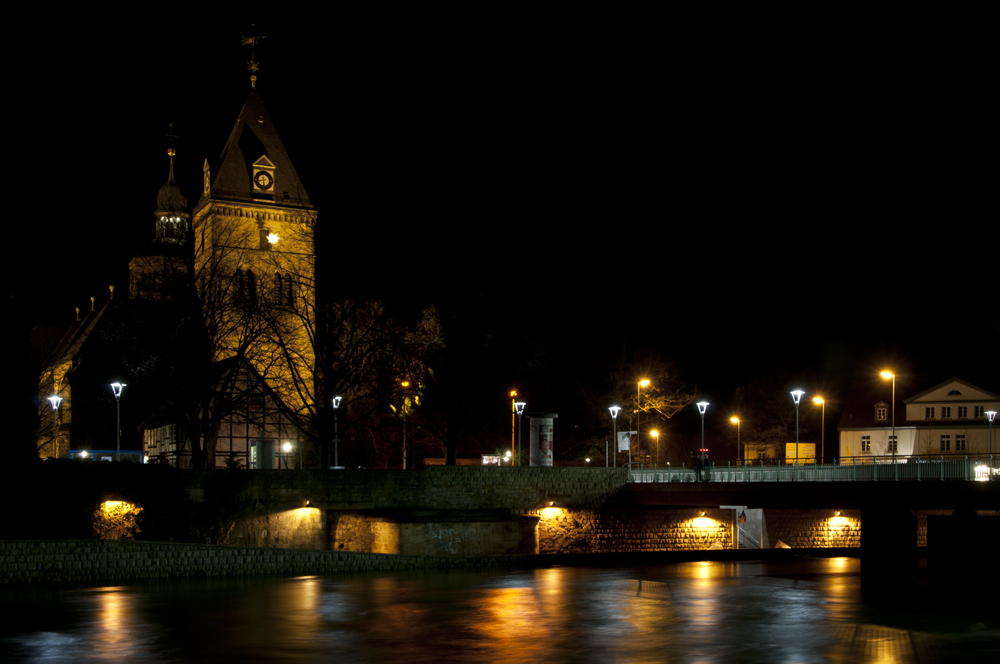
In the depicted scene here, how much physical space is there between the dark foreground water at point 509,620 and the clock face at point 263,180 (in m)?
40.9

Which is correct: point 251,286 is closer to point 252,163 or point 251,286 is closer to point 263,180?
point 263,180

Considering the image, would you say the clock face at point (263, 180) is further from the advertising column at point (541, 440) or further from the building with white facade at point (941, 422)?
the building with white facade at point (941, 422)

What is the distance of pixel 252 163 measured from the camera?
68.5 m

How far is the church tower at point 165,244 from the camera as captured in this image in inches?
2837

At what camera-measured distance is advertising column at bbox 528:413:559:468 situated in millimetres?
45375

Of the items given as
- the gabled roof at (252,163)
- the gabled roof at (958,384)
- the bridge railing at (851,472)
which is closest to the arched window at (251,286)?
the gabled roof at (252,163)

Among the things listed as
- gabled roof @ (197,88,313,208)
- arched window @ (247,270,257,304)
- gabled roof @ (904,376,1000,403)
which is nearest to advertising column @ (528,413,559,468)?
arched window @ (247,270,257,304)

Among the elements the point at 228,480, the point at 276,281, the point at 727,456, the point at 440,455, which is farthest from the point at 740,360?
the point at 228,480

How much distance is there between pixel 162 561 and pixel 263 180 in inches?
1600

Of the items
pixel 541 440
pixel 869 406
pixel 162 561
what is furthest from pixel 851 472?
pixel 869 406

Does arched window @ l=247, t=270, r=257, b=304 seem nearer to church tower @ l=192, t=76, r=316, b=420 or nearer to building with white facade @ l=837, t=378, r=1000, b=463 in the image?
church tower @ l=192, t=76, r=316, b=420

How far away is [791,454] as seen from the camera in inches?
2483

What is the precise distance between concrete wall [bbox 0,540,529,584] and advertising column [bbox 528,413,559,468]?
10.9m

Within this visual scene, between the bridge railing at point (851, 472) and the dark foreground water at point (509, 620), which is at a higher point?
the bridge railing at point (851, 472)
